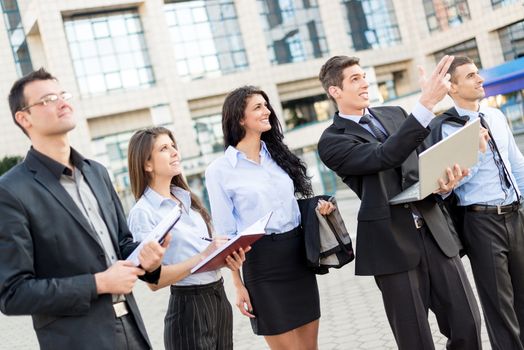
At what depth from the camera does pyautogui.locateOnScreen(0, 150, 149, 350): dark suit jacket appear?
2.30m

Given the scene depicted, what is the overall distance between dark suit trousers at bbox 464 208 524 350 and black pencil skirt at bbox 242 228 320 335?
3.79 feet

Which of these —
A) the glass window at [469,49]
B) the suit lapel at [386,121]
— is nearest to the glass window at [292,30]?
the glass window at [469,49]

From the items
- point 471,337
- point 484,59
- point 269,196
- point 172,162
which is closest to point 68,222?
point 172,162

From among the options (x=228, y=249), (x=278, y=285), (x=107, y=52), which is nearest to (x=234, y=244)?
(x=228, y=249)

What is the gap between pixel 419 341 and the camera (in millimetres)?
3322

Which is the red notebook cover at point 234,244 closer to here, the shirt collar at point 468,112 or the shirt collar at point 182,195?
the shirt collar at point 182,195

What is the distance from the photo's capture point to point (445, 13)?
38312mm

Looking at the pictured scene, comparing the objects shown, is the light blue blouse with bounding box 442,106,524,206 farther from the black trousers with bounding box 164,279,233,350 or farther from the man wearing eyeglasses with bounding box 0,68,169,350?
the man wearing eyeglasses with bounding box 0,68,169,350

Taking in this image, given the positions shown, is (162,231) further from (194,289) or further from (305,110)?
(305,110)

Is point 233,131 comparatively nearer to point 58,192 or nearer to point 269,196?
point 269,196

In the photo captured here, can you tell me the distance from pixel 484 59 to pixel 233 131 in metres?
35.2

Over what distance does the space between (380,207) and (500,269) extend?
3.64 ft

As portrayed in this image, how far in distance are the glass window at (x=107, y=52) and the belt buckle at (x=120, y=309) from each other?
3525 centimetres

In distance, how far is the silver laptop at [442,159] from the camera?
9.60 feet
